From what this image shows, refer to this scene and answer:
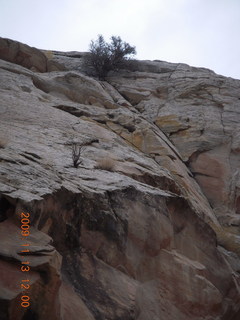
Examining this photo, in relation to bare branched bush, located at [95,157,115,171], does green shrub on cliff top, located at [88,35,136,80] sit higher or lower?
higher

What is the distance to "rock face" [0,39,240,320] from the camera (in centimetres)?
395

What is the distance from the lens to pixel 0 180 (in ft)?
14.0

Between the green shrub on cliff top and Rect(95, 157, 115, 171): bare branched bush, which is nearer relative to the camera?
Rect(95, 157, 115, 171): bare branched bush

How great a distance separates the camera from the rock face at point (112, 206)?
395 centimetres

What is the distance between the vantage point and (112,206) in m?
5.59

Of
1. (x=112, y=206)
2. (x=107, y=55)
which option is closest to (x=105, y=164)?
(x=112, y=206)
